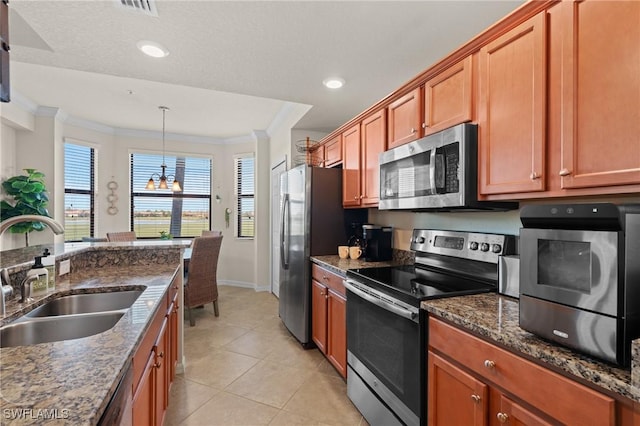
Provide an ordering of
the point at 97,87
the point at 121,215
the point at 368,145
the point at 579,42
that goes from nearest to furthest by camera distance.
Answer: the point at 579,42 < the point at 368,145 < the point at 97,87 < the point at 121,215

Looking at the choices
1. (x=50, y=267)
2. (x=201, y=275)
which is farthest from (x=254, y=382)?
(x=201, y=275)

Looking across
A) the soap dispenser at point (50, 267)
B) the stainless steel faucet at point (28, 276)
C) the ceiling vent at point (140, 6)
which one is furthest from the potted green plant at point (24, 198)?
the ceiling vent at point (140, 6)

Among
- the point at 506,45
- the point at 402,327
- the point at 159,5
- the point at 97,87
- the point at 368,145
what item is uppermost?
the point at 97,87

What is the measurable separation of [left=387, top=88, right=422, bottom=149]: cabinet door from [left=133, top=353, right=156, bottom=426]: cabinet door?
1966mm

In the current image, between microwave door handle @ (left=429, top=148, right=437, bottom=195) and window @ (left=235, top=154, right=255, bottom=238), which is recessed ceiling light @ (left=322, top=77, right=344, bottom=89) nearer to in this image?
microwave door handle @ (left=429, top=148, right=437, bottom=195)

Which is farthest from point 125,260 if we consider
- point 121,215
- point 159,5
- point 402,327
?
point 121,215

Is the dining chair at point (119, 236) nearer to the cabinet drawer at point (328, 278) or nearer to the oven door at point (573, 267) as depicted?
the cabinet drawer at point (328, 278)

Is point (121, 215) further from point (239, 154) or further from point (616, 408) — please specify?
point (616, 408)

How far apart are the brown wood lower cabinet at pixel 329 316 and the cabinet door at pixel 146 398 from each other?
1333 millimetres

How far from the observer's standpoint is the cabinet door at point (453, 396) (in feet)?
3.93

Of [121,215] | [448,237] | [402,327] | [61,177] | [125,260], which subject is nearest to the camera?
[402,327]

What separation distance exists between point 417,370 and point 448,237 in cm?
96

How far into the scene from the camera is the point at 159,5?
5.32 ft

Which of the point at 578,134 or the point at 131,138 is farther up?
the point at 131,138
